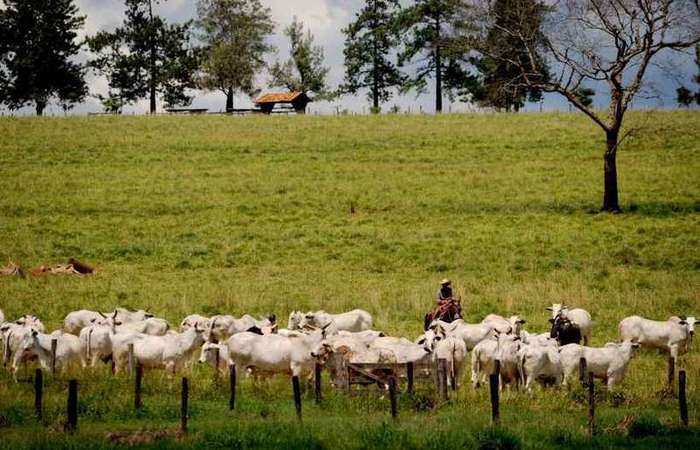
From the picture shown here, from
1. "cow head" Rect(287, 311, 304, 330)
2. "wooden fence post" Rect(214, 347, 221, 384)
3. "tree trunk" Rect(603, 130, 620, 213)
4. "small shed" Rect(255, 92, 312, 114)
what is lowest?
"wooden fence post" Rect(214, 347, 221, 384)

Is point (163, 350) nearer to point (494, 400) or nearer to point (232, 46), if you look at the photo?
point (494, 400)

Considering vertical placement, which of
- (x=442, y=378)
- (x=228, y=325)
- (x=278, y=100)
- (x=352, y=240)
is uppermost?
(x=278, y=100)

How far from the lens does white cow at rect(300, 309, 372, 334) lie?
2684cm

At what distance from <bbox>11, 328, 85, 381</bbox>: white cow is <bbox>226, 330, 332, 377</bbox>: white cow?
11.5 feet

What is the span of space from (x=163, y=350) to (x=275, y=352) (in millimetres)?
2469

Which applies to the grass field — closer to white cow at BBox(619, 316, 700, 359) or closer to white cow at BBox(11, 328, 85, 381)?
white cow at BBox(619, 316, 700, 359)

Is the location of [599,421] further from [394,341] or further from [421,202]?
[421,202]

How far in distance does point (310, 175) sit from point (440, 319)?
1108 inches

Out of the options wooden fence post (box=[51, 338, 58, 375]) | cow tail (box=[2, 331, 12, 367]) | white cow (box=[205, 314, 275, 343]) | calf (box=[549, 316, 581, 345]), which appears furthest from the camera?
white cow (box=[205, 314, 275, 343])

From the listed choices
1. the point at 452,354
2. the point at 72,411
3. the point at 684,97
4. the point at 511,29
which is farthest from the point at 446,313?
the point at 684,97

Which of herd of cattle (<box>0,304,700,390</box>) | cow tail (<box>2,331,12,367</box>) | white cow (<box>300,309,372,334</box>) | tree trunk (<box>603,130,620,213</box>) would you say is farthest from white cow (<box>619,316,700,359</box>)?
tree trunk (<box>603,130,620,213</box>)

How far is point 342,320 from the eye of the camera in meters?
27.6

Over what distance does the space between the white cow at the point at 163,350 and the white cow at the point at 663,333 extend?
10558mm

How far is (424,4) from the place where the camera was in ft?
293
